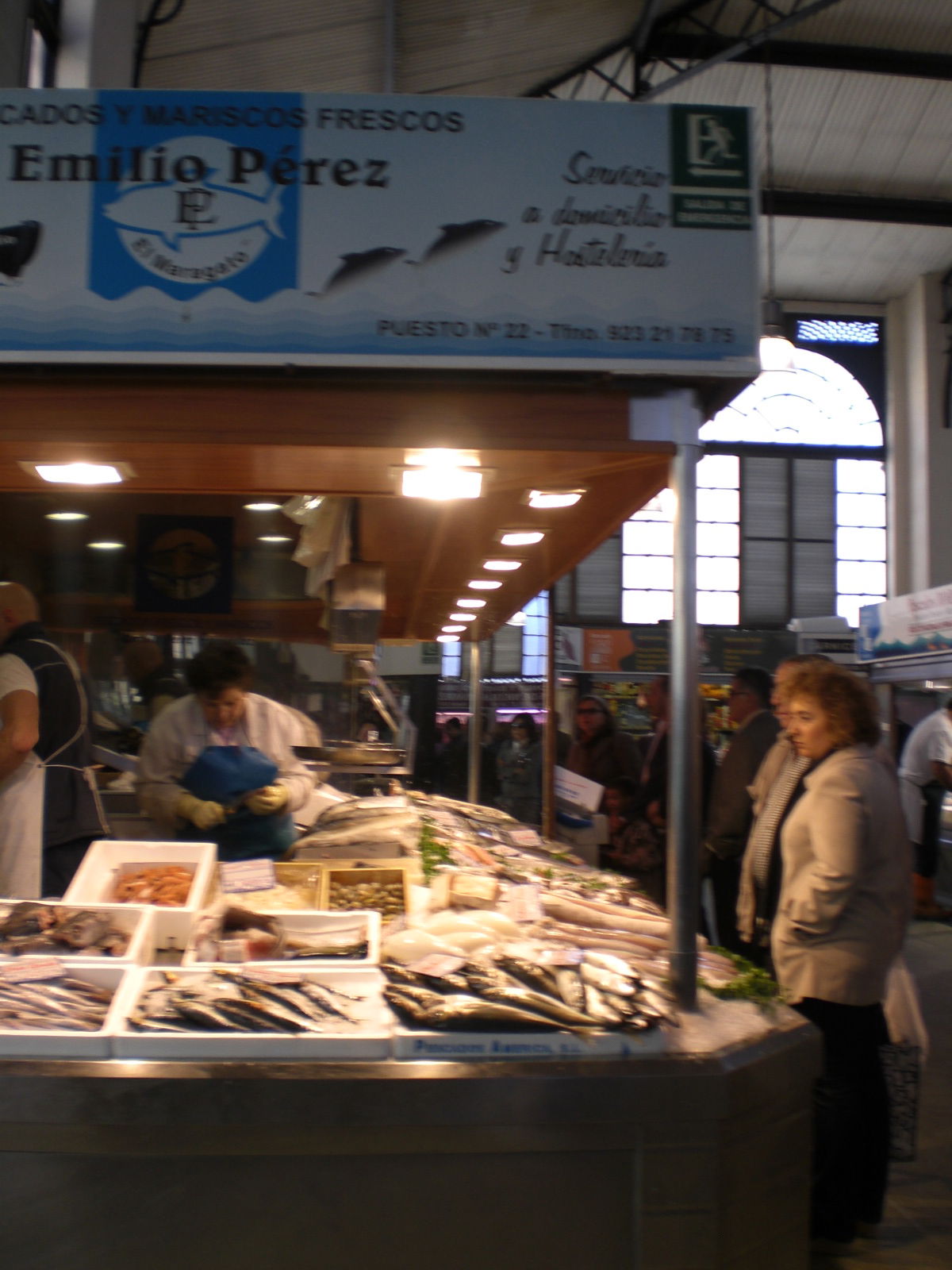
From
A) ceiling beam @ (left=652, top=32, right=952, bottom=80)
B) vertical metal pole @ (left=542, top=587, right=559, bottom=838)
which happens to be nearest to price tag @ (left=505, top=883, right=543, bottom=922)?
vertical metal pole @ (left=542, top=587, right=559, bottom=838)

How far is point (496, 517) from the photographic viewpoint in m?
3.16

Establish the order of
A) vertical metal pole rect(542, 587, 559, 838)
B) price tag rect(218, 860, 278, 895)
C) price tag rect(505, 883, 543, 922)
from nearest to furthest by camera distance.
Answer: price tag rect(505, 883, 543, 922)
price tag rect(218, 860, 278, 895)
vertical metal pole rect(542, 587, 559, 838)

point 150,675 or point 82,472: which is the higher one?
point 82,472

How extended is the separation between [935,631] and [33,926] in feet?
25.4

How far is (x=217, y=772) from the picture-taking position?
11.7 feet


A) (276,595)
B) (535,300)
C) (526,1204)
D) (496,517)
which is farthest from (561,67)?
(526,1204)

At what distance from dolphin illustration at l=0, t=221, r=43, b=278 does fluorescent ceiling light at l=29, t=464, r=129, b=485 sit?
1.54 ft

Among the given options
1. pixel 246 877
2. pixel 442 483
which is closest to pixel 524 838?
pixel 246 877

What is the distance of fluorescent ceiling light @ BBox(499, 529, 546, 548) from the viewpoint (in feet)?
11.0

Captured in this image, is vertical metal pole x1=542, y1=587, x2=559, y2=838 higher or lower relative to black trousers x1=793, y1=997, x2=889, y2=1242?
higher

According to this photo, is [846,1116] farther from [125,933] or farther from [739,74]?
[739,74]

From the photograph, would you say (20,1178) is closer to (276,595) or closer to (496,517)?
Result: (496,517)

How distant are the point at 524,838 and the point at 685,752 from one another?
2.38 m

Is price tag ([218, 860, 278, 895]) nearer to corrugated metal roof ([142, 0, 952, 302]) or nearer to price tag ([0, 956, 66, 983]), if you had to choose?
price tag ([0, 956, 66, 983])
